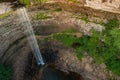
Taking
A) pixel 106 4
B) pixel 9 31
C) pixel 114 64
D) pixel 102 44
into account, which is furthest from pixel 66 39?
pixel 9 31

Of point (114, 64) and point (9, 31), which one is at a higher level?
point (9, 31)

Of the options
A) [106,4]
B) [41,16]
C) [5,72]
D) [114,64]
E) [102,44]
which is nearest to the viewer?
[5,72]

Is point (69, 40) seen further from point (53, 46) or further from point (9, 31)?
point (9, 31)

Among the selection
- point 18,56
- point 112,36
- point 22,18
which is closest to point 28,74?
point 18,56

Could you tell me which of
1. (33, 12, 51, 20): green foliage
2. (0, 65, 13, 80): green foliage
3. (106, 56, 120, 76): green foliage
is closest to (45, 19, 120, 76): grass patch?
(106, 56, 120, 76): green foliage

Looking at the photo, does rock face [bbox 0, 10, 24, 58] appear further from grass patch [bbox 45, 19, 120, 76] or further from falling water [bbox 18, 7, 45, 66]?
grass patch [bbox 45, 19, 120, 76]

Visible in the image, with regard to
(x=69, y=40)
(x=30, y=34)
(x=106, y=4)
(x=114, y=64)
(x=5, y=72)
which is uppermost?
(x=106, y=4)

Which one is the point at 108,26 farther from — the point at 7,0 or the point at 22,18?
the point at 7,0
